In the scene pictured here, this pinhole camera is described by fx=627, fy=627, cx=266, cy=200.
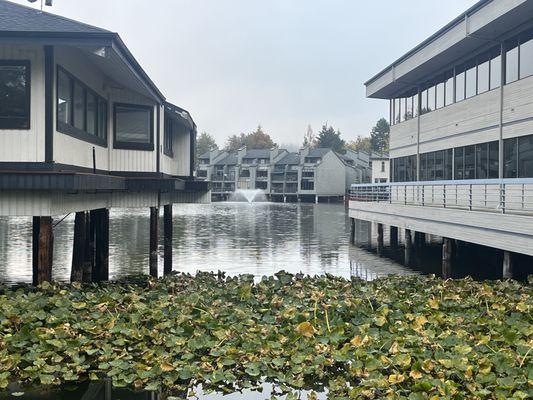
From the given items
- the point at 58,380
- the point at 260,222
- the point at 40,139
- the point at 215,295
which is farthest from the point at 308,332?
the point at 260,222

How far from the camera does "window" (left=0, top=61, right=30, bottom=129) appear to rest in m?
14.3

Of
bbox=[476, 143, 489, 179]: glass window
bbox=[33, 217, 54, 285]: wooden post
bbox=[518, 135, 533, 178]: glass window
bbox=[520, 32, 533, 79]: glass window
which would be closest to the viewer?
bbox=[33, 217, 54, 285]: wooden post

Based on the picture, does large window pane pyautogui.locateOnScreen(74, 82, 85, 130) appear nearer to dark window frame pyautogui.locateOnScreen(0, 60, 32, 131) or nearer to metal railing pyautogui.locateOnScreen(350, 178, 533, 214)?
dark window frame pyautogui.locateOnScreen(0, 60, 32, 131)

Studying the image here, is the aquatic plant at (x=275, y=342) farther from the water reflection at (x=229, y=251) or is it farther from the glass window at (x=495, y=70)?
the glass window at (x=495, y=70)

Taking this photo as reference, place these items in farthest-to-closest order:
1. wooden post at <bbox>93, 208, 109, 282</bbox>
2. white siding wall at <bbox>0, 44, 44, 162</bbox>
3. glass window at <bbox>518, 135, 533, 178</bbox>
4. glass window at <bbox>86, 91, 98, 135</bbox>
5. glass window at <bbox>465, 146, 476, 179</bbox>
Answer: glass window at <bbox>465, 146, 476, 179</bbox>, wooden post at <bbox>93, 208, 109, 282</bbox>, glass window at <bbox>518, 135, 533, 178</bbox>, glass window at <bbox>86, 91, 98, 135</bbox>, white siding wall at <bbox>0, 44, 44, 162</bbox>

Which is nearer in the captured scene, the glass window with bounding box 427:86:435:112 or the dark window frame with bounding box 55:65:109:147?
the dark window frame with bounding box 55:65:109:147

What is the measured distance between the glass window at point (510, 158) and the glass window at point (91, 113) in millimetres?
15588

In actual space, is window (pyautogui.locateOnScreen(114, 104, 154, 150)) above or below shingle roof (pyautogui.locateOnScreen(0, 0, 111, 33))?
below

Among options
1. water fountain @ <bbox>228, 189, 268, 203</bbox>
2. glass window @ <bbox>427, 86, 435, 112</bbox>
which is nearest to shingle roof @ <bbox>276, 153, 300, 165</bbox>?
water fountain @ <bbox>228, 189, 268, 203</bbox>

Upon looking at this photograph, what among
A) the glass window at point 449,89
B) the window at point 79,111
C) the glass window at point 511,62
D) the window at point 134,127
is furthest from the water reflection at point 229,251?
the glass window at point 511,62

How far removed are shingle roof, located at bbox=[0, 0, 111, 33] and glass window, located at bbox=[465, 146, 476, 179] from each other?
19.4 meters

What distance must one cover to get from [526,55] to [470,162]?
6647 millimetres

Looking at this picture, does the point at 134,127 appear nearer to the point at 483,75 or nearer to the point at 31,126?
the point at 31,126

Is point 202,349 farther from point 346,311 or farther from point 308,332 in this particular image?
point 346,311
